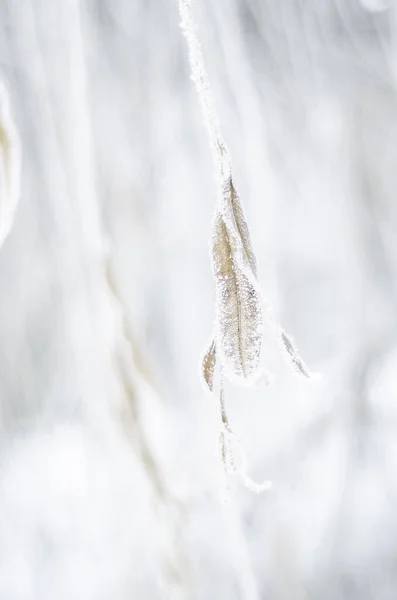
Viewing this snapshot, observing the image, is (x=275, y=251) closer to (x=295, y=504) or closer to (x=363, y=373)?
(x=363, y=373)

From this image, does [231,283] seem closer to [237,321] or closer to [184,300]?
[237,321]

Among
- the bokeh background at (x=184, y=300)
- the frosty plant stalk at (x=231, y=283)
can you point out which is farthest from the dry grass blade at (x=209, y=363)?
the bokeh background at (x=184, y=300)

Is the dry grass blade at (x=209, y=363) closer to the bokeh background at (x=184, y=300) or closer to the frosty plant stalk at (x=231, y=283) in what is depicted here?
the frosty plant stalk at (x=231, y=283)

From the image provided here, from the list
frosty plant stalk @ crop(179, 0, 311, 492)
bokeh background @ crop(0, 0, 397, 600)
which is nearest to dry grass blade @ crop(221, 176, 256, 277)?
frosty plant stalk @ crop(179, 0, 311, 492)

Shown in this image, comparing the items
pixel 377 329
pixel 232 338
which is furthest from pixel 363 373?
pixel 232 338

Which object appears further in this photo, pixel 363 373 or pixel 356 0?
pixel 363 373

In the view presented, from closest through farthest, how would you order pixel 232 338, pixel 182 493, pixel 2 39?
pixel 232 338, pixel 2 39, pixel 182 493

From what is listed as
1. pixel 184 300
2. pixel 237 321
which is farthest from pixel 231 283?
pixel 184 300
